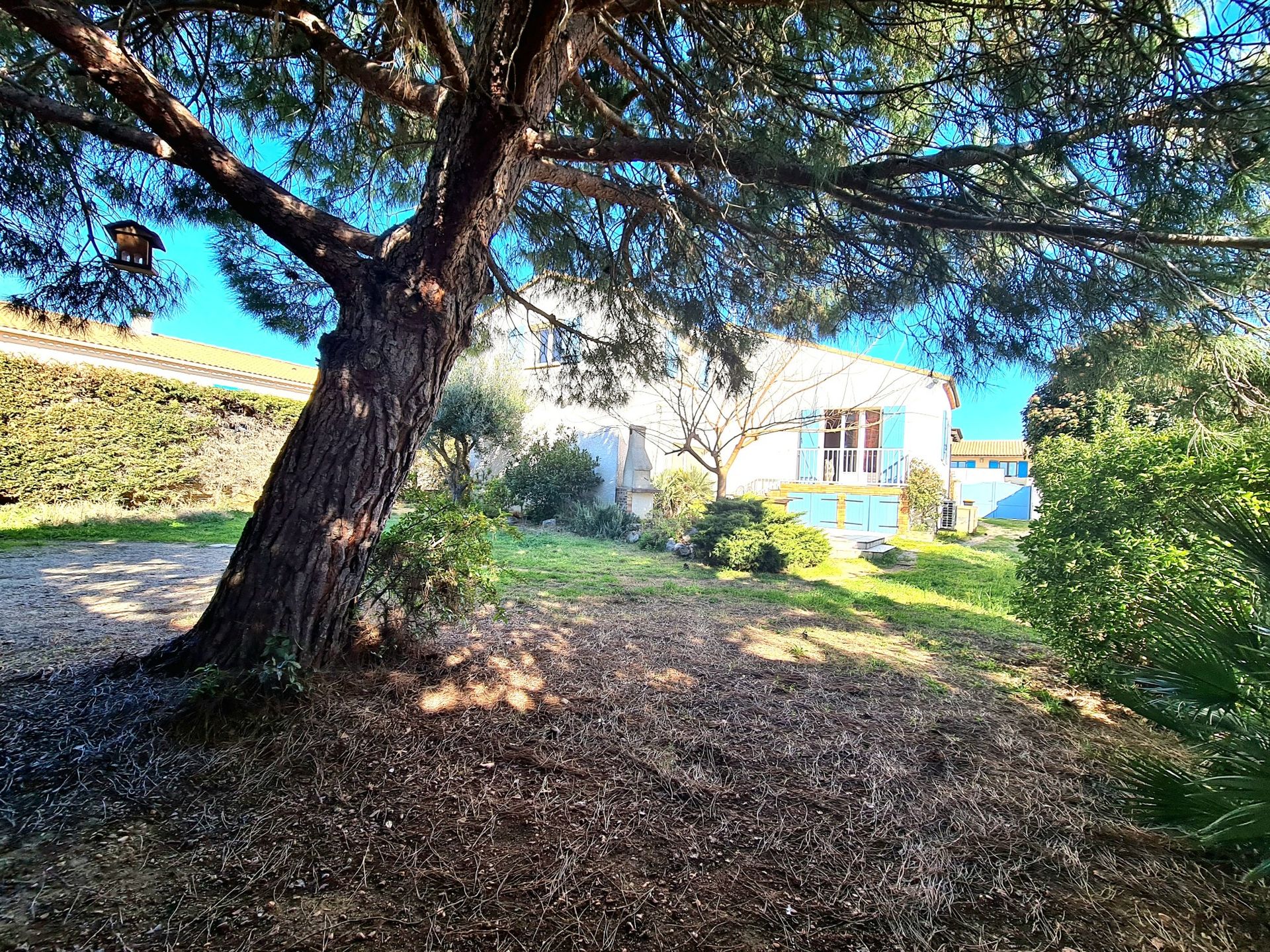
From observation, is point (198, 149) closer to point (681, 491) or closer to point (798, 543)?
point (798, 543)

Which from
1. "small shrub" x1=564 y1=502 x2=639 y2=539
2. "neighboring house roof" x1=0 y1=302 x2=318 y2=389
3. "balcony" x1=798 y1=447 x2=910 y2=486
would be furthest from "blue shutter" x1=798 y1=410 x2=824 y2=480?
"neighboring house roof" x1=0 y1=302 x2=318 y2=389

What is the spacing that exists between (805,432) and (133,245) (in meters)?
10.7

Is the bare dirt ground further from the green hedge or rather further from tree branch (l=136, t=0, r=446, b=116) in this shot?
the green hedge

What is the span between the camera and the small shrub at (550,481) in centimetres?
1238

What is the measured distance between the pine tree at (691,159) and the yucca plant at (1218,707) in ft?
5.58

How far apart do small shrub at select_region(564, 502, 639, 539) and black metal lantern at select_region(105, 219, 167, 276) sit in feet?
27.0

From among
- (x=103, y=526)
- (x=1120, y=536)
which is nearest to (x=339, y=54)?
(x=1120, y=536)

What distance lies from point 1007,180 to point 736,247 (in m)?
1.54

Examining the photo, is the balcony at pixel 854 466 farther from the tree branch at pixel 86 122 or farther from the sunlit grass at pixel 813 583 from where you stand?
the tree branch at pixel 86 122

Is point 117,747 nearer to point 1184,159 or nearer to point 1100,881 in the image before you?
point 1100,881

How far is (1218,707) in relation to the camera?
150cm

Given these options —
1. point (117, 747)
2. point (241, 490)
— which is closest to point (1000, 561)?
point (117, 747)

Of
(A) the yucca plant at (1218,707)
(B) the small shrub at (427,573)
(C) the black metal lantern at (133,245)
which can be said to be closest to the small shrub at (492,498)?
(B) the small shrub at (427,573)

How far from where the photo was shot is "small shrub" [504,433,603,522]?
40.6 feet
